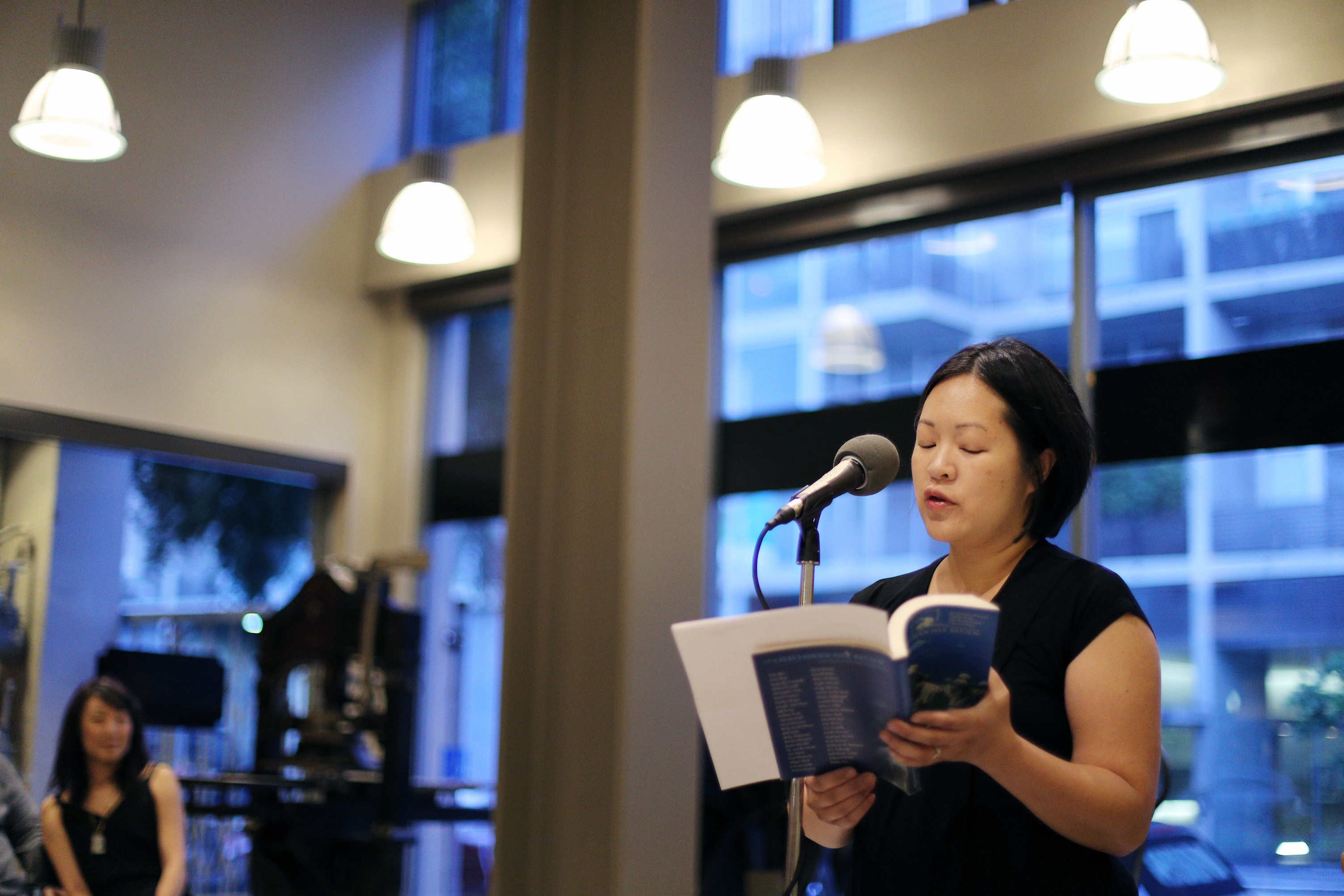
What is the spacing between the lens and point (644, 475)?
8.70ft

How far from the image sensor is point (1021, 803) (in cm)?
Result: 156

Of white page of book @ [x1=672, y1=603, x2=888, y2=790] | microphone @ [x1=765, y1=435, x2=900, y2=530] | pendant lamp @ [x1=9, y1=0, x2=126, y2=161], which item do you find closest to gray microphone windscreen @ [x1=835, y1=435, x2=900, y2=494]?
microphone @ [x1=765, y1=435, x2=900, y2=530]

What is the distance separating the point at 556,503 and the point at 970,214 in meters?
2.59

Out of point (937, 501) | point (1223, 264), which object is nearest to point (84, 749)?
point (937, 501)

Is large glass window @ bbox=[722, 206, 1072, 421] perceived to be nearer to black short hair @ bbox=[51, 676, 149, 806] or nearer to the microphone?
black short hair @ bbox=[51, 676, 149, 806]

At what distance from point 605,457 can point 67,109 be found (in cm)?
251

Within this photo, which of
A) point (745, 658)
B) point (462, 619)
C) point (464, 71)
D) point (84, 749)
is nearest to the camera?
point (745, 658)

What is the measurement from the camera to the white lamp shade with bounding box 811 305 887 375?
15.9 feet

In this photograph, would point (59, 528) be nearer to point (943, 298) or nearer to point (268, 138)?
point (268, 138)

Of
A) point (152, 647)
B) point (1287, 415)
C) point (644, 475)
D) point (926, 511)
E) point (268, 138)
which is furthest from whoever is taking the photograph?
point (268, 138)

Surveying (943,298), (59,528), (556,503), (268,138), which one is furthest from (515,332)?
(268,138)

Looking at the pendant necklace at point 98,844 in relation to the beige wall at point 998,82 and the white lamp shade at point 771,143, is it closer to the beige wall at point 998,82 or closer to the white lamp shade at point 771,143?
the beige wall at point 998,82

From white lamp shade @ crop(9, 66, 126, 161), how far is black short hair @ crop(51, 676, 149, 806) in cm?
184

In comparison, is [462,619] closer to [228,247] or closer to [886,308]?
[228,247]
